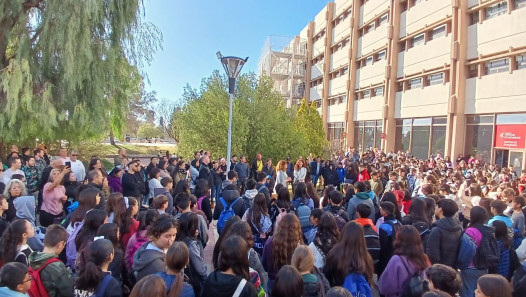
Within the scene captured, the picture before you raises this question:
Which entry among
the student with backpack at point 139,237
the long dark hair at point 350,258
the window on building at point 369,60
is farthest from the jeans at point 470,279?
the window on building at point 369,60

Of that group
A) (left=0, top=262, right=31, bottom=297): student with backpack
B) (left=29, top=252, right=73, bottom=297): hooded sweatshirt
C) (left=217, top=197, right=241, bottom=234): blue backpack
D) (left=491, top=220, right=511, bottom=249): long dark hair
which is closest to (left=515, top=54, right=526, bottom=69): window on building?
(left=491, top=220, right=511, bottom=249): long dark hair

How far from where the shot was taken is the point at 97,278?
9.51 ft

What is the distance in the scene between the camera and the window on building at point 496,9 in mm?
17556

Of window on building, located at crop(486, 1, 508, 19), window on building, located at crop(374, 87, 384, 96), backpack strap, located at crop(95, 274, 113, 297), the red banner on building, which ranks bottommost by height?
backpack strap, located at crop(95, 274, 113, 297)

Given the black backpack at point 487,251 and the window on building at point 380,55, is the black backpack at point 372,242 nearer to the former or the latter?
the black backpack at point 487,251

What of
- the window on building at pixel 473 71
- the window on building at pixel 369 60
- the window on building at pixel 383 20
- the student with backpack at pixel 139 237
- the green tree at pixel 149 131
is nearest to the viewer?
the student with backpack at pixel 139 237

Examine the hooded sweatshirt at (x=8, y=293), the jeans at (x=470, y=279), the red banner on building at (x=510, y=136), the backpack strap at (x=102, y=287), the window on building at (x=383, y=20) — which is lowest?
the jeans at (x=470, y=279)

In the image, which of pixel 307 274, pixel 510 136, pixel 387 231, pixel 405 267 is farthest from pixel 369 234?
pixel 510 136

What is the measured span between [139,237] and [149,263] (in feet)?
2.16

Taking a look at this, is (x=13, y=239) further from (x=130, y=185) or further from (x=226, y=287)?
(x=130, y=185)

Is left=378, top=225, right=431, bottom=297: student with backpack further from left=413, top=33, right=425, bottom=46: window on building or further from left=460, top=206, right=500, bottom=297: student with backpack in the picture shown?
left=413, top=33, right=425, bottom=46: window on building

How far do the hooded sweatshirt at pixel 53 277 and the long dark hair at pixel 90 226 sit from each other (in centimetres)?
84

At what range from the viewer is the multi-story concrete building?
685 inches

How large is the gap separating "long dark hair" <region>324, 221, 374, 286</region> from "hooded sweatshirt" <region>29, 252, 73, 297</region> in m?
2.36
